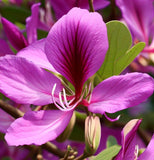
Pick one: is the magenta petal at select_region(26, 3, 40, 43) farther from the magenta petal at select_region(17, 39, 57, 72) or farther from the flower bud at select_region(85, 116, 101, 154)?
the flower bud at select_region(85, 116, 101, 154)

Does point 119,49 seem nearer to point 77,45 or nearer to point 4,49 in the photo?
point 77,45

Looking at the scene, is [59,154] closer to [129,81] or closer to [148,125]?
[129,81]

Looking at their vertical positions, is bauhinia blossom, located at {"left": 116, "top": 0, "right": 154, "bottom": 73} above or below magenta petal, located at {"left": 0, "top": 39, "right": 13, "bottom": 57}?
below

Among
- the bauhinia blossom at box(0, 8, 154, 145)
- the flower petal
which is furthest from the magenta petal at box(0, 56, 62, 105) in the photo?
the flower petal

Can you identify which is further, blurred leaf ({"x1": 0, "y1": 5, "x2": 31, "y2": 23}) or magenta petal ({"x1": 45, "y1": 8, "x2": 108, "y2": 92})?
blurred leaf ({"x1": 0, "y1": 5, "x2": 31, "y2": 23})

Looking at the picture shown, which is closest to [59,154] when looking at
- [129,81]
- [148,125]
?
[129,81]

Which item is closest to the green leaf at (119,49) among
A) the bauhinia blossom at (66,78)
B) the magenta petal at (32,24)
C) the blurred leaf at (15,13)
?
the bauhinia blossom at (66,78)

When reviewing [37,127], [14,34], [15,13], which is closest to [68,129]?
[37,127]
